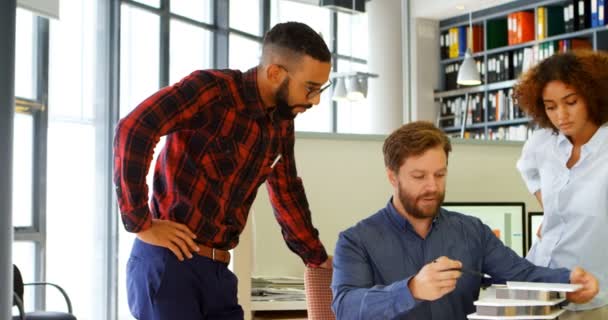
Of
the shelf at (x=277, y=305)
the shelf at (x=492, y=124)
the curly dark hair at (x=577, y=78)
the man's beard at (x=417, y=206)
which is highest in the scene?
the shelf at (x=492, y=124)

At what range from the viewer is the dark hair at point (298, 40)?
72.5 inches

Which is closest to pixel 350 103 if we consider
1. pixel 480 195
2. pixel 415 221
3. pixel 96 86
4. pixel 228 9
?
pixel 228 9

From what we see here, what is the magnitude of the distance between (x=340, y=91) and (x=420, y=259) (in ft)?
22.7

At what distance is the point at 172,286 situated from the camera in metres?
1.82

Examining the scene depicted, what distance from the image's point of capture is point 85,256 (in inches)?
271

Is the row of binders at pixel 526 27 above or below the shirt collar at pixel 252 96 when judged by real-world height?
above

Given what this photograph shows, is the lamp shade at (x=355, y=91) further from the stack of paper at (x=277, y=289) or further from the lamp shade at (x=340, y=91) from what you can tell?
the stack of paper at (x=277, y=289)

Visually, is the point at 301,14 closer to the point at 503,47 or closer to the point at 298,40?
the point at 503,47

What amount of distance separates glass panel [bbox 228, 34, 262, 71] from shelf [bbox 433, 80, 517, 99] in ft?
7.87

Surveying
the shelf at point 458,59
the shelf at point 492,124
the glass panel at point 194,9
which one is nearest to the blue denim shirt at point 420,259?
the glass panel at point 194,9

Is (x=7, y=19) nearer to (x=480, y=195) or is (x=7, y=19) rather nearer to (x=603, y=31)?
(x=480, y=195)

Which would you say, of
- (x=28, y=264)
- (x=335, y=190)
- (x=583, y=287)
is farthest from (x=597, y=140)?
(x=28, y=264)

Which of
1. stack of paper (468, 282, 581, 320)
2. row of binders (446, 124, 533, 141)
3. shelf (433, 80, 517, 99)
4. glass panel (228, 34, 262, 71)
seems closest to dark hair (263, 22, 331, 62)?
stack of paper (468, 282, 581, 320)

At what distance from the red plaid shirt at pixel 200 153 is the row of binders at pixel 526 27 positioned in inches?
276
